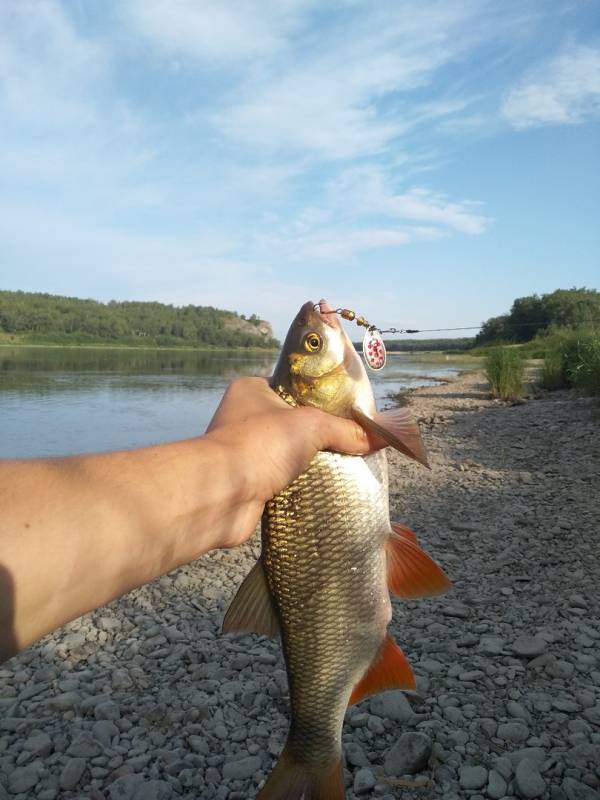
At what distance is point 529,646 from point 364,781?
208 cm

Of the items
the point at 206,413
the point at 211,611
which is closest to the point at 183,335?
the point at 206,413

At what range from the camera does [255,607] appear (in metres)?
2.52

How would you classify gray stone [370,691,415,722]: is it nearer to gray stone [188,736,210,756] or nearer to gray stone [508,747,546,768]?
gray stone [508,747,546,768]

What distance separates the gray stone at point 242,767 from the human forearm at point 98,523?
2.27 m

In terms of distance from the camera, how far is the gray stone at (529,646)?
4.84 metres

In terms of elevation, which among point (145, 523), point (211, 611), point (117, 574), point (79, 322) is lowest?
point (211, 611)

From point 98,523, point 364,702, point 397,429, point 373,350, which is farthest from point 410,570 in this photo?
point 364,702

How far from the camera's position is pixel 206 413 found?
26328 mm

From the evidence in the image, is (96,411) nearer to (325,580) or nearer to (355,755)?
(355,755)

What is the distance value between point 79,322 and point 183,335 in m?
20.8

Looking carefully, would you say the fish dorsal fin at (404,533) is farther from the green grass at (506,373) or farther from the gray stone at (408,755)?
the green grass at (506,373)

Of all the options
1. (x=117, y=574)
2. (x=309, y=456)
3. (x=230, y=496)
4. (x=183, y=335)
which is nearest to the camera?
(x=117, y=574)

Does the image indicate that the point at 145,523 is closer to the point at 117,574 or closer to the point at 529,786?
the point at 117,574

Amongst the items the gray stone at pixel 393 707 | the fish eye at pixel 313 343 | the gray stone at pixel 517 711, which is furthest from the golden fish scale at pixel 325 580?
the gray stone at pixel 517 711
